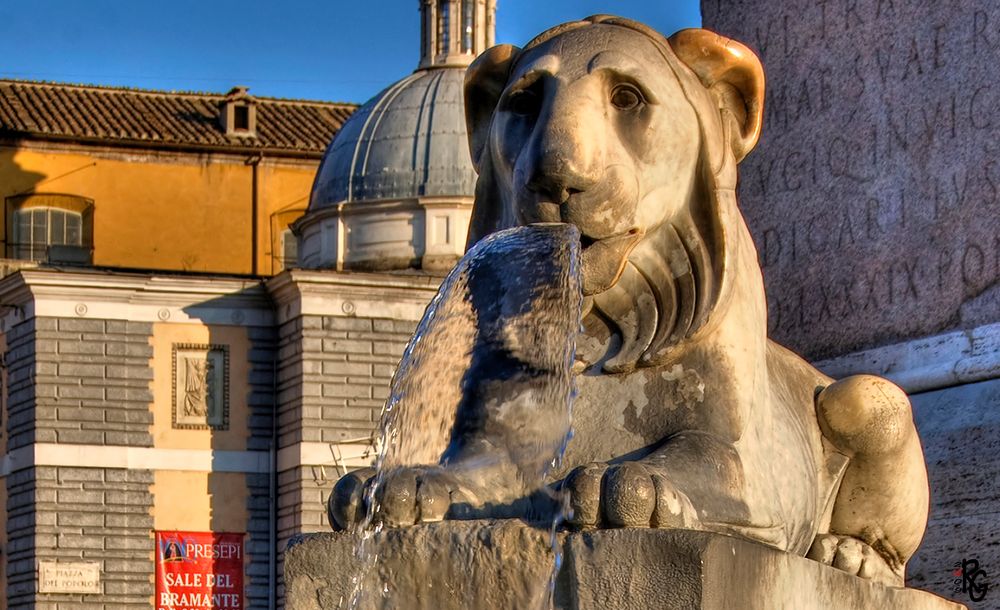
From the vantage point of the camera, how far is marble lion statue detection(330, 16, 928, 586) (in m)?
4.37

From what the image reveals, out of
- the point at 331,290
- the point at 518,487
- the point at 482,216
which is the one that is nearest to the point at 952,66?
the point at 482,216

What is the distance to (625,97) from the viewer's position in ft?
14.8

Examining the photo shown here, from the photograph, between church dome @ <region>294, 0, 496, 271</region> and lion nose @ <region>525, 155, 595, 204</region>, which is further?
church dome @ <region>294, 0, 496, 271</region>

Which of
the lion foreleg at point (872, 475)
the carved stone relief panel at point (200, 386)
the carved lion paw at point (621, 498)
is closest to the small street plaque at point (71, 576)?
the carved stone relief panel at point (200, 386)

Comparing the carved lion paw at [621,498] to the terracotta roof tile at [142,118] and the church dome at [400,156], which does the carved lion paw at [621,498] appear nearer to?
the church dome at [400,156]

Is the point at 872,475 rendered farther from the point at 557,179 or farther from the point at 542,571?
the point at 542,571

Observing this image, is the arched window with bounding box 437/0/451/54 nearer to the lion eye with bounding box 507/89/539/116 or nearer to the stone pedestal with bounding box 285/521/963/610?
the lion eye with bounding box 507/89/539/116

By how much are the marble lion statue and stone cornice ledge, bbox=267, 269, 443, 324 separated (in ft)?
120

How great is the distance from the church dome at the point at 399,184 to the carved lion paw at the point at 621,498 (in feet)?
124

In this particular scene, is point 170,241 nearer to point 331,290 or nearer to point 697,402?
point 331,290

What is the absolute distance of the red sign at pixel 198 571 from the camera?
41062mm

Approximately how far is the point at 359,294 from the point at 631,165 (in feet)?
122
